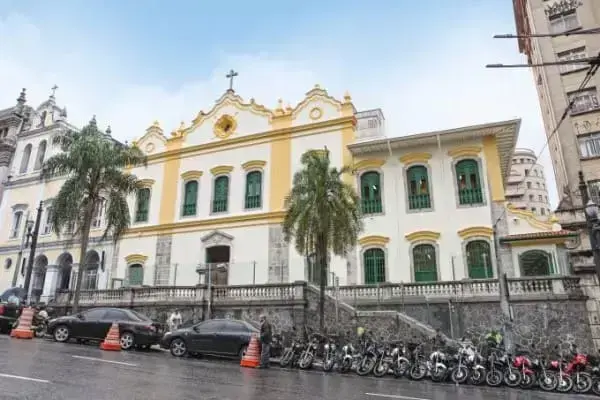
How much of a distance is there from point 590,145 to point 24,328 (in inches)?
1254

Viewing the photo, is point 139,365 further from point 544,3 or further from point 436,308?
point 544,3

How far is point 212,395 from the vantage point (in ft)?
23.7

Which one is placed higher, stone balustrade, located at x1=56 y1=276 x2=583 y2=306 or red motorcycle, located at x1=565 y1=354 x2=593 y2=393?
stone balustrade, located at x1=56 y1=276 x2=583 y2=306

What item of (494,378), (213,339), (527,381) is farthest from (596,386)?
(213,339)

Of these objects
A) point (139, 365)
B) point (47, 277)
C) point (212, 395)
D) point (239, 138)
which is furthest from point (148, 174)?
point (212, 395)

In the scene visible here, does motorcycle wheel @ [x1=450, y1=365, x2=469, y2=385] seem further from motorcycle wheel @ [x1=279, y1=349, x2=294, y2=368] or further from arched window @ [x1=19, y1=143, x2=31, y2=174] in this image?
arched window @ [x1=19, y1=143, x2=31, y2=174]

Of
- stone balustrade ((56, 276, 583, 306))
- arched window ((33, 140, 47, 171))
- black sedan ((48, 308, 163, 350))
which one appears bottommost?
black sedan ((48, 308, 163, 350))

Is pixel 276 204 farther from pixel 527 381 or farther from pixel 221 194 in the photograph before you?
pixel 527 381

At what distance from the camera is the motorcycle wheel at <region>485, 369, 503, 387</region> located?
11.0m

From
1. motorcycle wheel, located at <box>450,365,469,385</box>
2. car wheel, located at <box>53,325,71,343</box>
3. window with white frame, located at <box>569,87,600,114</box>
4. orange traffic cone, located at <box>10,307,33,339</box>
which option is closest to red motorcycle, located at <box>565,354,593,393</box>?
motorcycle wheel, located at <box>450,365,469,385</box>

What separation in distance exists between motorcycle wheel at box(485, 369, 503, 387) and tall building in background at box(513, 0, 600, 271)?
1636cm

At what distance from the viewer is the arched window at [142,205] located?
2642 centimetres

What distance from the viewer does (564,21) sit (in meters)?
31.0

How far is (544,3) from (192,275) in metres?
31.6
